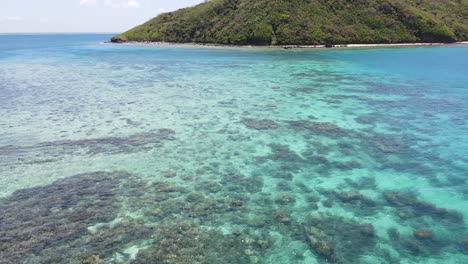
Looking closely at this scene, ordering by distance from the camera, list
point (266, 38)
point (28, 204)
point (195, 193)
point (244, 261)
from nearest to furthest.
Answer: point (244, 261)
point (28, 204)
point (195, 193)
point (266, 38)

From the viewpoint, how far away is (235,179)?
1802 cm

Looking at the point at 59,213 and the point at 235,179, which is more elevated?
the point at 235,179

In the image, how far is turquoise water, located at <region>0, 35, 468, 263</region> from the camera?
12.3m

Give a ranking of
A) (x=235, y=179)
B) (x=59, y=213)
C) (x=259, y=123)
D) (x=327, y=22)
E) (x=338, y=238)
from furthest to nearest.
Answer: (x=327, y=22) → (x=259, y=123) → (x=235, y=179) → (x=59, y=213) → (x=338, y=238)

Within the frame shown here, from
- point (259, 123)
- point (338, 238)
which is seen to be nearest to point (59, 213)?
point (338, 238)

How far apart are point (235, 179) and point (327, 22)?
126403mm

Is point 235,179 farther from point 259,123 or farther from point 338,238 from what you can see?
point 259,123

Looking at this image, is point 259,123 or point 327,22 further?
point 327,22

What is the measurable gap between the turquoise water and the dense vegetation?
93977mm

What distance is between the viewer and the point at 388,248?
12.2 metres

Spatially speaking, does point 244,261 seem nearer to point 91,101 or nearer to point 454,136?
point 454,136

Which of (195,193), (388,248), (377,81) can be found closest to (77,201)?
(195,193)

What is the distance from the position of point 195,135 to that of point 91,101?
17901 millimetres

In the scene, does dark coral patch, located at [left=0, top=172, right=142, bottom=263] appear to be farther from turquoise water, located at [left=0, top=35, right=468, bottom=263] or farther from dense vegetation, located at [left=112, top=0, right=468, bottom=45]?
dense vegetation, located at [left=112, top=0, right=468, bottom=45]
